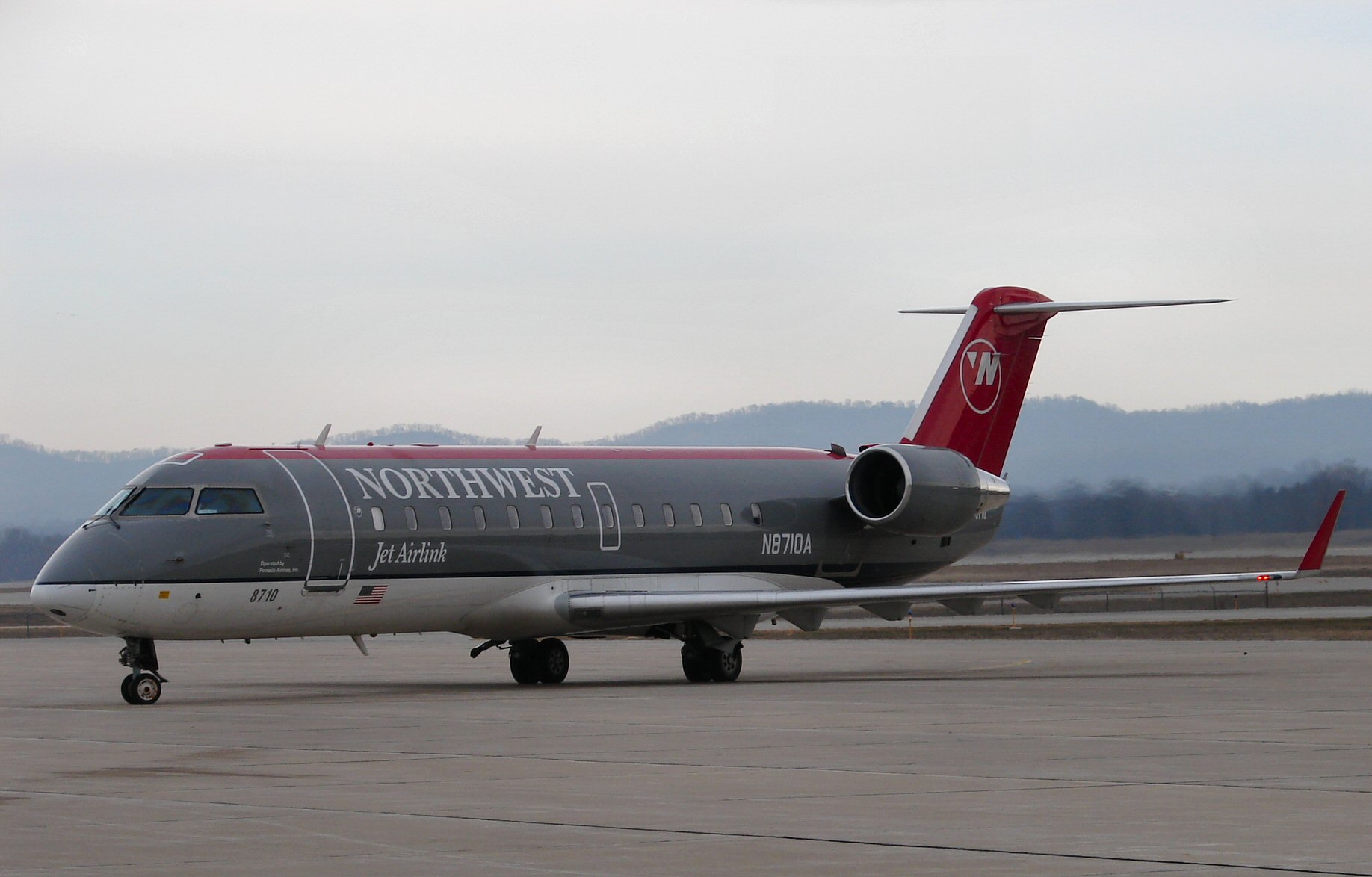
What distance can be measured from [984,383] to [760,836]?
978 inches

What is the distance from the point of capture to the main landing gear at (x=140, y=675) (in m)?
26.3

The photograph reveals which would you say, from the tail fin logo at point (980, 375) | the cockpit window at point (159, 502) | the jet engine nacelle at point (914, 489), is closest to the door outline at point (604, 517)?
the jet engine nacelle at point (914, 489)

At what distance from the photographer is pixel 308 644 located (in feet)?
174

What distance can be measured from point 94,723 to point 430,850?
1262 cm

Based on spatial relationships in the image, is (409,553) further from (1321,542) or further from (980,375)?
(1321,542)

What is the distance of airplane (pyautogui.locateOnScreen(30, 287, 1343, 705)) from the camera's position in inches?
1050

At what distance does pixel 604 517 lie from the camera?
103 ft

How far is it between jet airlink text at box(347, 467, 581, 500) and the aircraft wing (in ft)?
5.86

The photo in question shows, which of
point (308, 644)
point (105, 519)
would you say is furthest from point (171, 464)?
point (308, 644)

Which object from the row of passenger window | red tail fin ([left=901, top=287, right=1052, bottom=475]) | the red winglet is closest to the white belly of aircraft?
the row of passenger window

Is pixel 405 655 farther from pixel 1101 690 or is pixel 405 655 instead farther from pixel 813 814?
pixel 813 814

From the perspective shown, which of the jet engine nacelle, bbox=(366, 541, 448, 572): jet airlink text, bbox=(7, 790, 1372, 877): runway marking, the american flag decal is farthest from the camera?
the jet engine nacelle

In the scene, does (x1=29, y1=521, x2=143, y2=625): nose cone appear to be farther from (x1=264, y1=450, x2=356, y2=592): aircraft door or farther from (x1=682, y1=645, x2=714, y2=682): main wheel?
(x1=682, y1=645, x2=714, y2=682): main wheel

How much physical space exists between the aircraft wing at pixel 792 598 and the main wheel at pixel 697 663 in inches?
31.3
